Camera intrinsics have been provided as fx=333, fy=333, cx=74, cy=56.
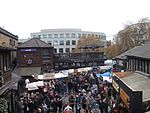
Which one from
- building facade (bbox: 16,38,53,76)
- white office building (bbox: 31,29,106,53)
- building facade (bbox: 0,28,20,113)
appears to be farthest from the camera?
white office building (bbox: 31,29,106,53)

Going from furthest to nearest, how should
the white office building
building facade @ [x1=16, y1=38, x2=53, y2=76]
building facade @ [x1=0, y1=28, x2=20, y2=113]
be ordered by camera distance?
the white office building < building facade @ [x1=16, y1=38, x2=53, y2=76] < building facade @ [x1=0, y1=28, x2=20, y2=113]

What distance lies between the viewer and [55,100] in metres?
24.2

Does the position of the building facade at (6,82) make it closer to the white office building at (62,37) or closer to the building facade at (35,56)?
the building facade at (35,56)

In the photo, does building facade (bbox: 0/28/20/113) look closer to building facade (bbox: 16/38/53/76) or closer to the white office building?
building facade (bbox: 16/38/53/76)

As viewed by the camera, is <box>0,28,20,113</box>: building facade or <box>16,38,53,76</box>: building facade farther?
<box>16,38,53,76</box>: building facade

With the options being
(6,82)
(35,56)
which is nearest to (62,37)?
(35,56)

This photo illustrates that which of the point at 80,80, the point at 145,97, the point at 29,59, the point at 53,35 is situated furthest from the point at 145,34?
the point at 53,35

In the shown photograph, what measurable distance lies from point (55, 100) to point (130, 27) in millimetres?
56599

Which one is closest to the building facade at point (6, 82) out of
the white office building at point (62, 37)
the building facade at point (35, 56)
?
the building facade at point (35, 56)

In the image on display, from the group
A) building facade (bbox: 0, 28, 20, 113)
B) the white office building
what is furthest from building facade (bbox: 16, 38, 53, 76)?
the white office building

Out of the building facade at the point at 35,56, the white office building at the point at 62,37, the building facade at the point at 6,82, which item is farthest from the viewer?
the white office building at the point at 62,37

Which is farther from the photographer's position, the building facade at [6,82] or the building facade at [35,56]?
the building facade at [35,56]

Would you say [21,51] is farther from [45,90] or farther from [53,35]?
[53,35]

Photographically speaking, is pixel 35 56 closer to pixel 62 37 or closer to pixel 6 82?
pixel 6 82
